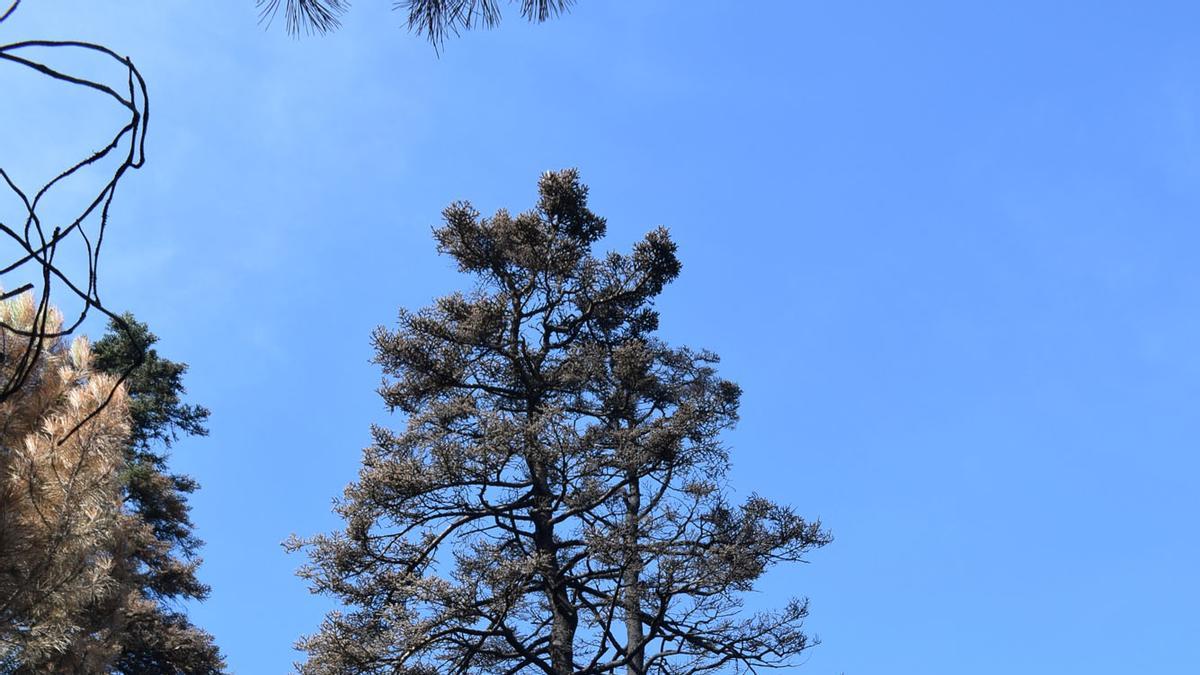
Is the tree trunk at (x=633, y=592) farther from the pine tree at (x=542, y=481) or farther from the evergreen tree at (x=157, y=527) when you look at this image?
the evergreen tree at (x=157, y=527)

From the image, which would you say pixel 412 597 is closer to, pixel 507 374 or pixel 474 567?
pixel 474 567

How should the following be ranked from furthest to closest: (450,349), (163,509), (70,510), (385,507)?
1. (163,509)
2. (450,349)
3. (385,507)
4. (70,510)

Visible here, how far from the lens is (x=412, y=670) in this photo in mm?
12055

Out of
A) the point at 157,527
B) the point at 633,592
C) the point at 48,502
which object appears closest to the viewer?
the point at 48,502

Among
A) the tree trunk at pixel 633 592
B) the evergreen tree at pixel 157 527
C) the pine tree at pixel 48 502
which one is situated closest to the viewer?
the pine tree at pixel 48 502

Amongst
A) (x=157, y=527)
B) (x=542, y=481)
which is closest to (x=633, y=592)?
(x=542, y=481)

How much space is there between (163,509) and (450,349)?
848 cm

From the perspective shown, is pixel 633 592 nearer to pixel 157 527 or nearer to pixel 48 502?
pixel 48 502

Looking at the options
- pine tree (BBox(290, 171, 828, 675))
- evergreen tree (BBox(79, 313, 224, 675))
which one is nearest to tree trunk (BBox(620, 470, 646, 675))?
pine tree (BBox(290, 171, 828, 675))

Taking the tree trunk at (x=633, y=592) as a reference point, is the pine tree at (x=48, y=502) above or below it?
below

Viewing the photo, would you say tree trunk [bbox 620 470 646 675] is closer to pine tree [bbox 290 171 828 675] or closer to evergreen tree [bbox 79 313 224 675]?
pine tree [bbox 290 171 828 675]

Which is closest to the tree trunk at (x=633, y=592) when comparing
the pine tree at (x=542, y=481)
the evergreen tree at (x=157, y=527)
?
the pine tree at (x=542, y=481)

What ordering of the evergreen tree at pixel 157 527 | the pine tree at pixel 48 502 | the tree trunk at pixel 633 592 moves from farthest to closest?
A: the evergreen tree at pixel 157 527
the tree trunk at pixel 633 592
the pine tree at pixel 48 502

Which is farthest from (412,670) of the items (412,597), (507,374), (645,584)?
(507,374)
